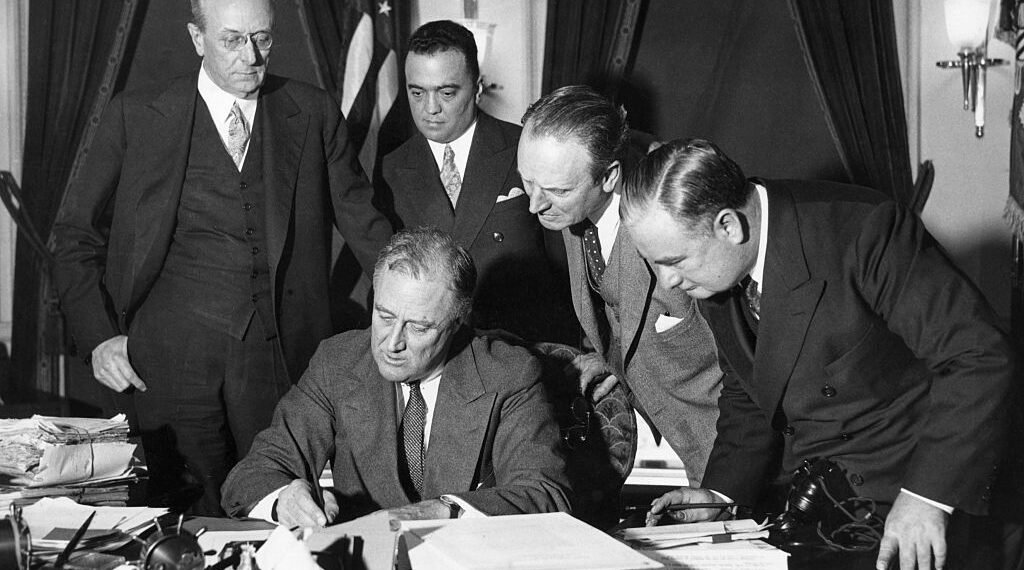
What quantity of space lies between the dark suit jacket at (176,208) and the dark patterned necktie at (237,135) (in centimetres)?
6

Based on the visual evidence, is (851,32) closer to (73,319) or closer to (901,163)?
(901,163)

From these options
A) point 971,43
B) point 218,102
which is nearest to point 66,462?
point 218,102

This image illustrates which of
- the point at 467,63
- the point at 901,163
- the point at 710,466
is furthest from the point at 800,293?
the point at 901,163

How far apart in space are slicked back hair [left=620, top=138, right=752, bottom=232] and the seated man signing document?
0.58 m

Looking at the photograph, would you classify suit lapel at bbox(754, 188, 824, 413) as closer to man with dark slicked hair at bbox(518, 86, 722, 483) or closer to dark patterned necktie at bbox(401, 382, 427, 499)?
man with dark slicked hair at bbox(518, 86, 722, 483)

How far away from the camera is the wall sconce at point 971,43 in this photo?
504 centimetres

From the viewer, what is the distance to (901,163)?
5168 millimetres

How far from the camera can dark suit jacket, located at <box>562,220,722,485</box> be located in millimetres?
2898

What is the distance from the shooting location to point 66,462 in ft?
7.82

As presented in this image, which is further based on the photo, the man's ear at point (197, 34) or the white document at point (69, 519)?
the man's ear at point (197, 34)

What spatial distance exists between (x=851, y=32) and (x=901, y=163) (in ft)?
2.25

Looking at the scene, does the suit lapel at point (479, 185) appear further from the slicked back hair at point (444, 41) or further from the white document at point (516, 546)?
the white document at point (516, 546)

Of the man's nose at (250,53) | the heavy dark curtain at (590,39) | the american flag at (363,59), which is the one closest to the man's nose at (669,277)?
the man's nose at (250,53)

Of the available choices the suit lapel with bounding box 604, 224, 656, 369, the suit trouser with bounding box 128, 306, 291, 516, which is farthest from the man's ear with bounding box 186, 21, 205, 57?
the suit lapel with bounding box 604, 224, 656, 369
